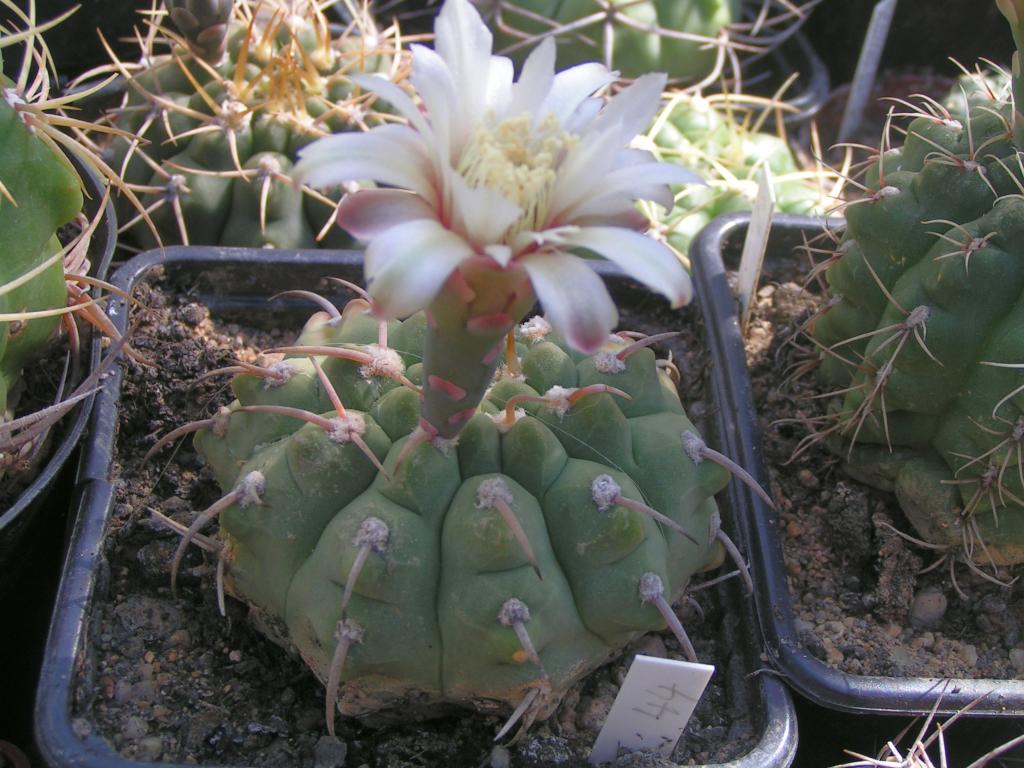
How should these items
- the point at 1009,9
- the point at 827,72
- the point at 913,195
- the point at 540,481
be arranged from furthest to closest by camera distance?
the point at 827,72
the point at 913,195
the point at 1009,9
the point at 540,481

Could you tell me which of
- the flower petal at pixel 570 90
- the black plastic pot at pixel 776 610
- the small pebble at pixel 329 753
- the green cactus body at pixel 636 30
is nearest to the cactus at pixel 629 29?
the green cactus body at pixel 636 30

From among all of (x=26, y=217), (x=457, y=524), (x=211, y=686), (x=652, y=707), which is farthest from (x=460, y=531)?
(x=26, y=217)

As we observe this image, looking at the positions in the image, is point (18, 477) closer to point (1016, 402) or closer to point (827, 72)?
point (1016, 402)

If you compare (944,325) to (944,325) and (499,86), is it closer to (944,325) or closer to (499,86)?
(944,325)

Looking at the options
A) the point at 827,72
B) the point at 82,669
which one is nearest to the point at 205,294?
the point at 82,669

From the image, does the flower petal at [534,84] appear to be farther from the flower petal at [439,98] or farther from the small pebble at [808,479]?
the small pebble at [808,479]
